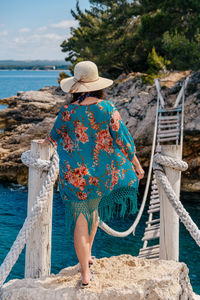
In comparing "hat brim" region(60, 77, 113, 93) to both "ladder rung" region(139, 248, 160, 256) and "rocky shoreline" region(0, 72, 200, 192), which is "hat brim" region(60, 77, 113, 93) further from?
"rocky shoreline" region(0, 72, 200, 192)

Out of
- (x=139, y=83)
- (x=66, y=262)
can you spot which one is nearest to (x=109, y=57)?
(x=139, y=83)

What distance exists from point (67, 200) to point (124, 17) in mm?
19048

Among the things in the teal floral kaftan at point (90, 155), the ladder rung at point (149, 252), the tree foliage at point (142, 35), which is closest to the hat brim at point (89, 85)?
the teal floral kaftan at point (90, 155)

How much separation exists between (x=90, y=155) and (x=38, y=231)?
72 cm

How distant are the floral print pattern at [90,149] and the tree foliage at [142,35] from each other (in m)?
9.91

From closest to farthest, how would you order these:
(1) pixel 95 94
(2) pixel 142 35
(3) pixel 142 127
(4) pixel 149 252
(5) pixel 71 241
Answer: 1. (1) pixel 95 94
2. (4) pixel 149 252
3. (5) pixel 71 241
4. (3) pixel 142 127
5. (2) pixel 142 35

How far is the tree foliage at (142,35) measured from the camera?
12750 mm

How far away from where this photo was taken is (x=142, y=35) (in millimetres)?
16609

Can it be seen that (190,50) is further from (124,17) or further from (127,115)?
(124,17)

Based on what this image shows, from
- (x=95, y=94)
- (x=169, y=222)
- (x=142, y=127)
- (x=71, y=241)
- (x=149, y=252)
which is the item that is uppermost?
(x=95, y=94)

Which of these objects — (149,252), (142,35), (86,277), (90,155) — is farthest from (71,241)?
(142,35)

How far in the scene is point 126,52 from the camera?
20609mm

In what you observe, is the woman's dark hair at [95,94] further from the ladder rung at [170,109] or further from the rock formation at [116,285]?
the ladder rung at [170,109]

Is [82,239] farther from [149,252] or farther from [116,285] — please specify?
[149,252]
